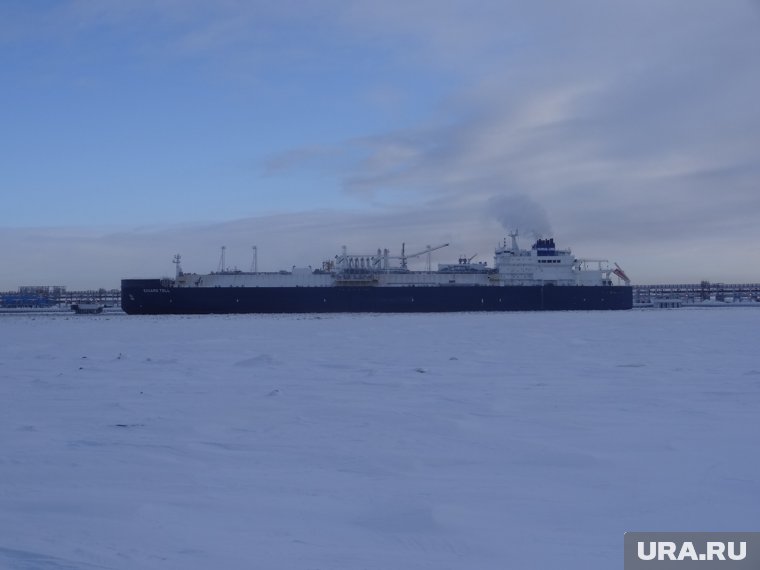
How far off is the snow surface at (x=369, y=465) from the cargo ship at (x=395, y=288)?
35.1m

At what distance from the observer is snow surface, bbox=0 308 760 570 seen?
11.6ft

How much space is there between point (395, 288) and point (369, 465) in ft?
143

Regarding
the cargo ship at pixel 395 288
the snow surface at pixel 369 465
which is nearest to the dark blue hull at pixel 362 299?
the cargo ship at pixel 395 288

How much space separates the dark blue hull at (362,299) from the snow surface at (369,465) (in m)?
34.9

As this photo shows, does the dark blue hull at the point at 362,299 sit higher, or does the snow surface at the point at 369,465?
the dark blue hull at the point at 362,299

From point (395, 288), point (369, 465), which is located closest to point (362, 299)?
point (395, 288)

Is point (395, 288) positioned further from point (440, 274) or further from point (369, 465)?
point (369, 465)

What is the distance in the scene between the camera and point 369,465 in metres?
5.08

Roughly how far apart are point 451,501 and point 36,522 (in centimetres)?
228

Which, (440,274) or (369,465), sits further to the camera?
(440,274)

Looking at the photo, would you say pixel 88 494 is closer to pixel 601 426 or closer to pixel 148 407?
pixel 148 407

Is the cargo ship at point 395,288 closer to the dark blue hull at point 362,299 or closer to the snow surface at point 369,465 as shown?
the dark blue hull at point 362,299

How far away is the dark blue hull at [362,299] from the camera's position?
4438cm

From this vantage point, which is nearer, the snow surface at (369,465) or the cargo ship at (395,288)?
the snow surface at (369,465)
